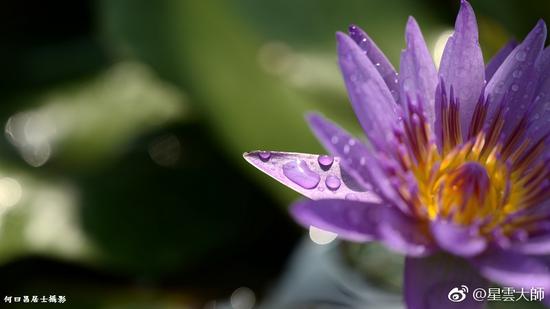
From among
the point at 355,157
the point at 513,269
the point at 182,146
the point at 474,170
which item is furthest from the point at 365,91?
the point at 182,146

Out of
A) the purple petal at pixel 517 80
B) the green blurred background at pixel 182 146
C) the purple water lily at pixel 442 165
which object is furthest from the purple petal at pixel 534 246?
the green blurred background at pixel 182 146

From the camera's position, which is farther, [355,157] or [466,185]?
[466,185]

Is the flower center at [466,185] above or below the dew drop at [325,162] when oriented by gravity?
below

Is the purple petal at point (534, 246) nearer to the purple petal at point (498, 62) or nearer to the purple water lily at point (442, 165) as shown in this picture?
the purple water lily at point (442, 165)

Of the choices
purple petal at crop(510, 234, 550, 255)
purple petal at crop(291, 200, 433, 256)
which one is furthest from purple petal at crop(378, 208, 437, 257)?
purple petal at crop(510, 234, 550, 255)

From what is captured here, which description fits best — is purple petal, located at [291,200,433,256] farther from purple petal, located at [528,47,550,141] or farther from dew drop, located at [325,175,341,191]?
purple petal, located at [528,47,550,141]

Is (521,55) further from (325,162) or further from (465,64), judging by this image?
(325,162)

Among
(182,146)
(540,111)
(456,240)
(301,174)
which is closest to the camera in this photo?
(456,240)
